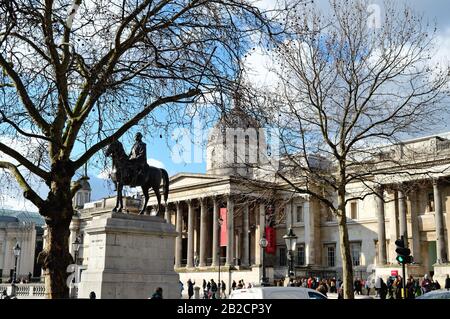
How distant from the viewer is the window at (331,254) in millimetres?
64700

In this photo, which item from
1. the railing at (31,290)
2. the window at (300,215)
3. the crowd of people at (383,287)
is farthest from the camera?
the window at (300,215)

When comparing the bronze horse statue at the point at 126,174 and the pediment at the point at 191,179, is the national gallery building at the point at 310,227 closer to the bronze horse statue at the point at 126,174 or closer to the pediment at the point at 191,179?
the pediment at the point at 191,179

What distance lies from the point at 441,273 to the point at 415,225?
28.3ft

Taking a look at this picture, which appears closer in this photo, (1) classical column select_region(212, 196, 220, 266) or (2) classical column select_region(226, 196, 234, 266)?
(2) classical column select_region(226, 196, 234, 266)

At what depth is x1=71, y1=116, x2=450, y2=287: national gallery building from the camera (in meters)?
51.3

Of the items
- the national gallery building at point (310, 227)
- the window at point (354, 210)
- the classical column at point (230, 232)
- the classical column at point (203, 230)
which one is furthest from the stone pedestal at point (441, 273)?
the classical column at point (203, 230)

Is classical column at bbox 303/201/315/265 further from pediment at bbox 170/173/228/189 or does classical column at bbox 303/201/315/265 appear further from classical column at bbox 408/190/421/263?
classical column at bbox 408/190/421/263

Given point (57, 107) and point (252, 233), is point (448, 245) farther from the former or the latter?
point (57, 107)

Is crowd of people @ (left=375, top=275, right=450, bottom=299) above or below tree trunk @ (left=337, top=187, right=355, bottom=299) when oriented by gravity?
below

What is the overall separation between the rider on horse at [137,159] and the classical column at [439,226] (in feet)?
121

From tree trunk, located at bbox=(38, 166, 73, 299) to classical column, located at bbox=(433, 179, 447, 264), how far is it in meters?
43.3

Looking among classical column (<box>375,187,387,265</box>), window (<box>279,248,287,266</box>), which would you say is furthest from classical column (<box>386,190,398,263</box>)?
window (<box>279,248,287,266</box>)

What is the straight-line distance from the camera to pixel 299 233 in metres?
67.9
